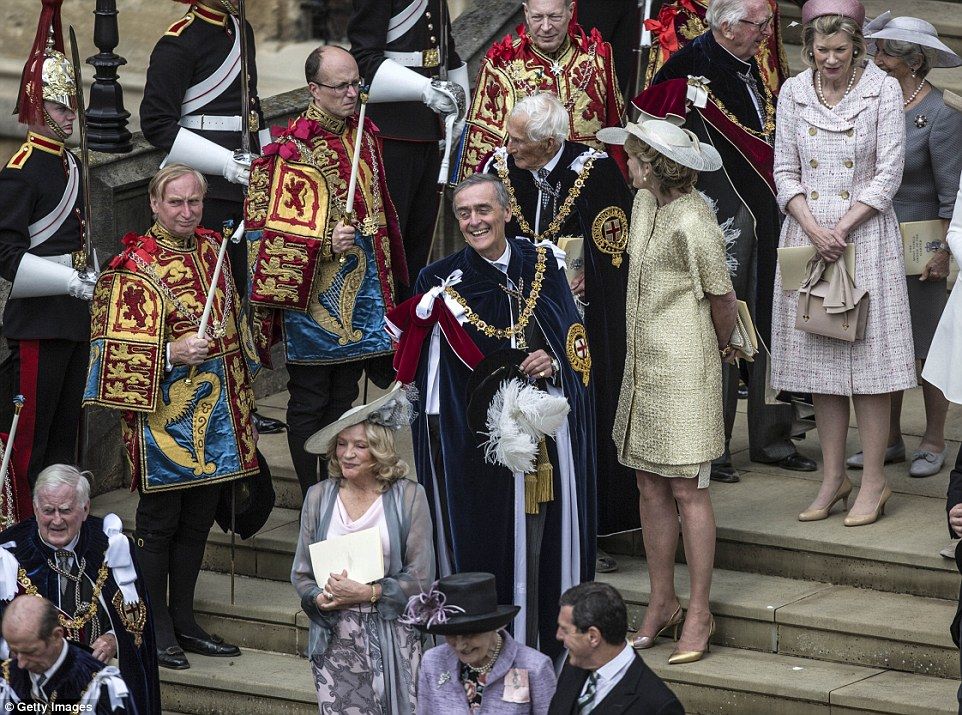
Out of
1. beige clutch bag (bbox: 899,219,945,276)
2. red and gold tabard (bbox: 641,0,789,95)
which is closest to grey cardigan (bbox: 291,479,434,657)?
beige clutch bag (bbox: 899,219,945,276)

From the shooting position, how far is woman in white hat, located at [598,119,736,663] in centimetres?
785

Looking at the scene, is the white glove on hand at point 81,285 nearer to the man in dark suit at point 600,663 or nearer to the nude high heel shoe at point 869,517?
the man in dark suit at point 600,663

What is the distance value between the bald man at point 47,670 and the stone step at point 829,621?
217cm

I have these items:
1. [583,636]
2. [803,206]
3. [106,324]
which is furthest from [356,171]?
[583,636]

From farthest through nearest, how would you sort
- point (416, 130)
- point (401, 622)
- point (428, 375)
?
point (416, 130) < point (428, 375) < point (401, 622)

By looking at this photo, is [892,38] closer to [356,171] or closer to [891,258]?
[891,258]

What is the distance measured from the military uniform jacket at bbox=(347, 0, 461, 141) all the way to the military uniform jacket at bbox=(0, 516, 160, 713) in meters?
2.83

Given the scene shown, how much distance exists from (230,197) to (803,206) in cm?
259

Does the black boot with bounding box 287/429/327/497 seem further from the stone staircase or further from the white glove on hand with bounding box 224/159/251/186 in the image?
the white glove on hand with bounding box 224/159/251/186

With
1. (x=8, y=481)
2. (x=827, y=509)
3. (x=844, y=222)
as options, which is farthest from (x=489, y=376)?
(x=8, y=481)

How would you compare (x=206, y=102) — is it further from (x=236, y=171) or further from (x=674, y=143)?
(x=674, y=143)

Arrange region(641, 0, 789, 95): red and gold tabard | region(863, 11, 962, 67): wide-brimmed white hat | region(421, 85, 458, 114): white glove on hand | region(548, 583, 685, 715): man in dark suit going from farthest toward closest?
region(641, 0, 789, 95): red and gold tabard
region(421, 85, 458, 114): white glove on hand
region(863, 11, 962, 67): wide-brimmed white hat
region(548, 583, 685, 715): man in dark suit

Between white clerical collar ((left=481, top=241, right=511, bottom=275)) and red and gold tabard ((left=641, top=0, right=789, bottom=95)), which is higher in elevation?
red and gold tabard ((left=641, top=0, right=789, bottom=95))

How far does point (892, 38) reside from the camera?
352 inches
